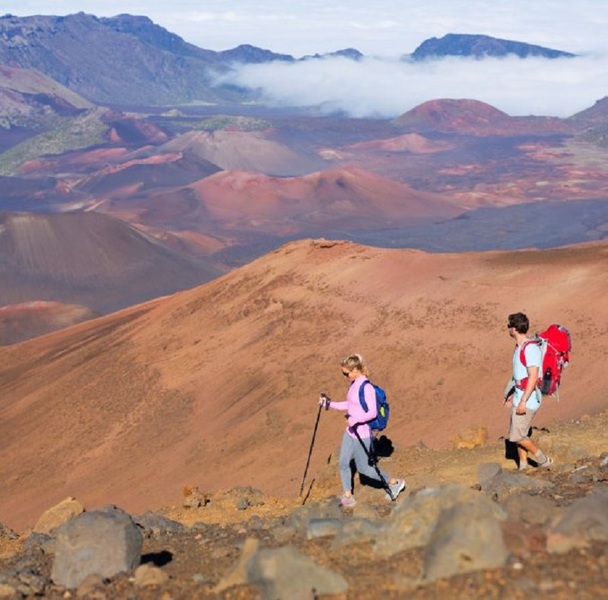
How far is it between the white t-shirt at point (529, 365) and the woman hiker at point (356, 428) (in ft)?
3.85

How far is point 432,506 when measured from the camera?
217 inches

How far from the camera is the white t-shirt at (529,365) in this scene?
7625 mm

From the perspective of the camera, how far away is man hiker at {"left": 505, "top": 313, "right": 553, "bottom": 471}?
7.62 metres

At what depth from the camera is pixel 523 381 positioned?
779 cm

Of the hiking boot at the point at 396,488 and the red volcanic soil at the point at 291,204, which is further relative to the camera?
the red volcanic soil at the point at 291,204

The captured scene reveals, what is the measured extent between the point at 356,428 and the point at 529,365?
4.74 feet

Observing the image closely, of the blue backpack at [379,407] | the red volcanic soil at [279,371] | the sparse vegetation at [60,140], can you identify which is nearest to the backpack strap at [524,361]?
the blue backpack at [379,407]

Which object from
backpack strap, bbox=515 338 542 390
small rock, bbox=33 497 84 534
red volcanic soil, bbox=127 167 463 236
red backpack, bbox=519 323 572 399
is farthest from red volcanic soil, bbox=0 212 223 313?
backpack strap, bbox=515 338 542 390

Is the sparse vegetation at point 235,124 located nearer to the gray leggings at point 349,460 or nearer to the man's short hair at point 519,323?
the gray leggings at point 349,460

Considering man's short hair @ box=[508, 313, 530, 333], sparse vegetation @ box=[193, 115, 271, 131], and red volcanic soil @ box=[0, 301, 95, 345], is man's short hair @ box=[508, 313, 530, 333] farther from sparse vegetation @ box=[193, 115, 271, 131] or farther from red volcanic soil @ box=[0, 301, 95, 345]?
sparse vegetation @ box=[193, 115, 271, 131]

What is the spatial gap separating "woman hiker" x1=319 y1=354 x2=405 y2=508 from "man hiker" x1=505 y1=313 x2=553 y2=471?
1078mm

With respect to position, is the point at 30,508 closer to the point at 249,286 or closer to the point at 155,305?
the point at 249,286

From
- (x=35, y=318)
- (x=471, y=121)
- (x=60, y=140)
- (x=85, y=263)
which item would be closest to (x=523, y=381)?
(x=35, y=318)

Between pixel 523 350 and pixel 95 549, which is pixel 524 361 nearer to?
pixel 523 350
